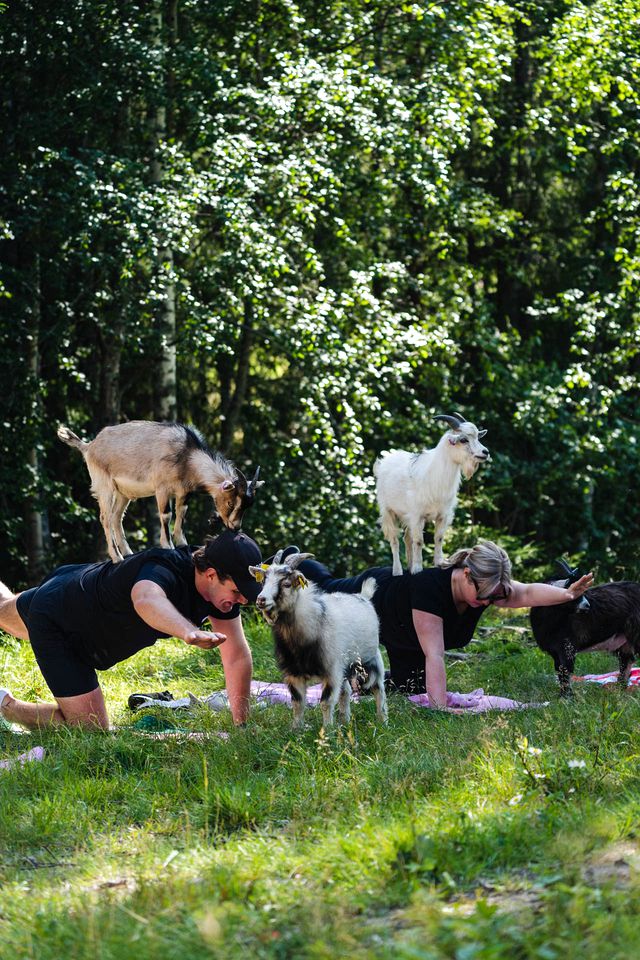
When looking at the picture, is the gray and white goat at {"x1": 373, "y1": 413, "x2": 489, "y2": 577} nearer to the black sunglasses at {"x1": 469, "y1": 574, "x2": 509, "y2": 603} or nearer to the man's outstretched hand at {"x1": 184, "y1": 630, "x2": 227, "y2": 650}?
the black sunglasses at {"x1": 469, "y1": 574, "x2": 509, "y2": 603}

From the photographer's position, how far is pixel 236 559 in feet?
19.2

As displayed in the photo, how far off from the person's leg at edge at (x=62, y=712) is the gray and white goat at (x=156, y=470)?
0.99 meters

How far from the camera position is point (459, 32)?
14.1 metres

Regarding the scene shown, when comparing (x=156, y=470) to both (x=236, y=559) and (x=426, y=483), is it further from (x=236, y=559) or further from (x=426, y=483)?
(x=426, y=483)

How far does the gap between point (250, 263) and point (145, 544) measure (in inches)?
169

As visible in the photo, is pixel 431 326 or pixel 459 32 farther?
pixel 431 326

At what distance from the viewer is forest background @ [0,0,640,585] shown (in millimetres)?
12359

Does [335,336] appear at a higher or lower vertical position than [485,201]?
lower

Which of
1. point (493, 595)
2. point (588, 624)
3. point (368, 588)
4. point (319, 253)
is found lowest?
point (588, 624)

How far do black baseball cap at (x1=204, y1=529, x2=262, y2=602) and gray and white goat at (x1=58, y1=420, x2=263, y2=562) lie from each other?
92cm

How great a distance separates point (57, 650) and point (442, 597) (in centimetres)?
227

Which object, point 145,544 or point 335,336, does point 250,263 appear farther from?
point 145,544

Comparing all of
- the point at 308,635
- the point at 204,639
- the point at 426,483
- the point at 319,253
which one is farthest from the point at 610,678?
the point at 319,253

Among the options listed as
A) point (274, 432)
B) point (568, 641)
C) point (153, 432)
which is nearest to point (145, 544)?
point (274, 432)
